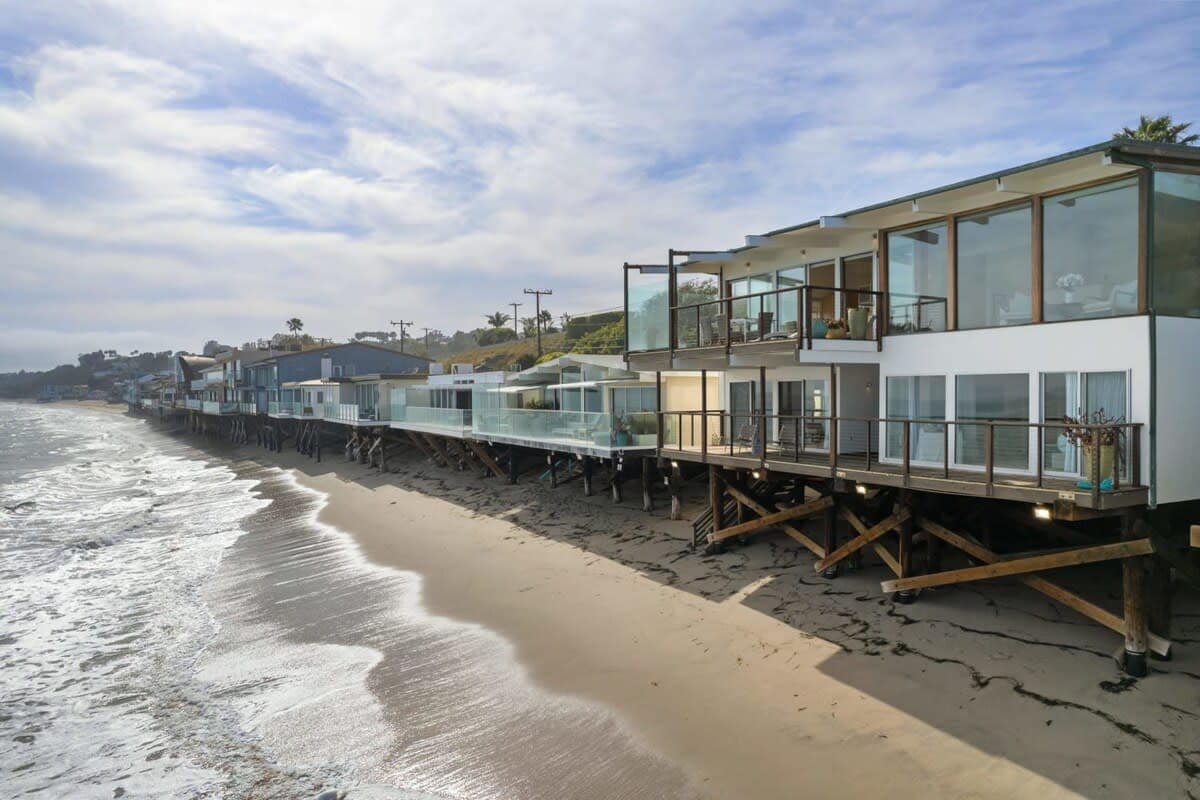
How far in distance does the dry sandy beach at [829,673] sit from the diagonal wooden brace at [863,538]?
0.37 meters

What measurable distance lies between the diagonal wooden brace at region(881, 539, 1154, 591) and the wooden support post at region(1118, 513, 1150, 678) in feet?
0.69

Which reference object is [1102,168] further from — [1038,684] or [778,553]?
[778,553]

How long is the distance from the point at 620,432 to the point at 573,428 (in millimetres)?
2092

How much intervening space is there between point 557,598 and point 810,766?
659 cm

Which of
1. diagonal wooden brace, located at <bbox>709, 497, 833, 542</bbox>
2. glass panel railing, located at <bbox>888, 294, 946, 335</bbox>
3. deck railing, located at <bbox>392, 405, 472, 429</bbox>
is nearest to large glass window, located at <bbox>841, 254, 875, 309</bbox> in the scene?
glass panel railing, located at <bbox>888, 294, 946, 335</bbox>

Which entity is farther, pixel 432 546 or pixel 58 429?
pixel 58 429

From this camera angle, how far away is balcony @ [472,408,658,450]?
18.6 m

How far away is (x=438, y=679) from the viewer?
10.2m

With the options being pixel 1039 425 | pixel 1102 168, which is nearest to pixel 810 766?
pixel 1039 425

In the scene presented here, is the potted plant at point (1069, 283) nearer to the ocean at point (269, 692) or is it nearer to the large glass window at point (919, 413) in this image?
the large glass window at point (919, 413)

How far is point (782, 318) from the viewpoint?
48.5 ft

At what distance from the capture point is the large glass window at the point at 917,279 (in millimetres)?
11648

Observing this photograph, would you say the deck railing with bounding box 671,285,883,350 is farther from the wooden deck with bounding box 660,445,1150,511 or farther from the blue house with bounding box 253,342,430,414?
the blue house with bounding box 253,342,430,414

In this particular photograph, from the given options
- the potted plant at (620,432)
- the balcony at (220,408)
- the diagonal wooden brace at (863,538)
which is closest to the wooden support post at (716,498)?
the diagonal wooden brace at (863,538)
